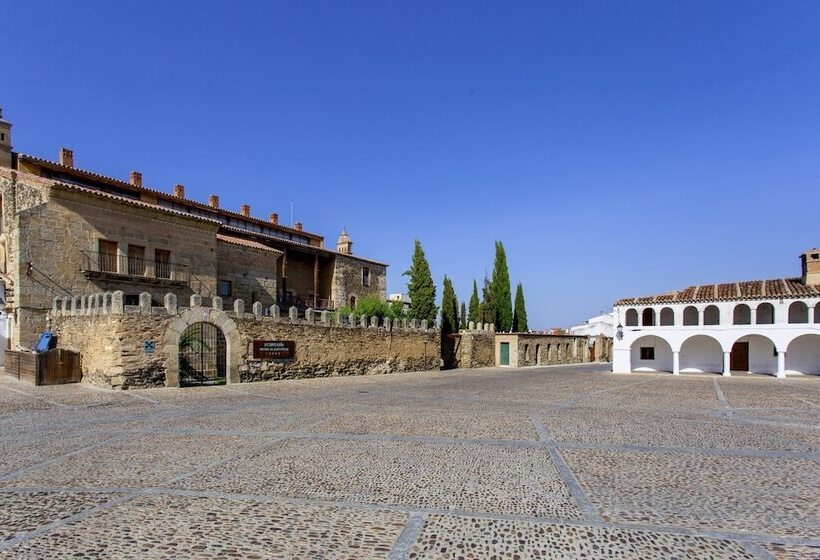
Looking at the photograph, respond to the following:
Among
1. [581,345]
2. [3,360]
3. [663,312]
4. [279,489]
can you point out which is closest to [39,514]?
[279,489]

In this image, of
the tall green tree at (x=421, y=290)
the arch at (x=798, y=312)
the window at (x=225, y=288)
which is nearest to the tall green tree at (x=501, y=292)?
the tall green tree at (x=421, y=290)

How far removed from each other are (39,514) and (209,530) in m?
1.77

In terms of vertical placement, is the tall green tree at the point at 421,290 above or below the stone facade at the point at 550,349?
above

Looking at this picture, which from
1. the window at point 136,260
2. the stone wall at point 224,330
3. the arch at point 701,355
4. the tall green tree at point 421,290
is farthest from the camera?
the tall green tree at point 421,290

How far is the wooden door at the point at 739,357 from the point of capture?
26891mm

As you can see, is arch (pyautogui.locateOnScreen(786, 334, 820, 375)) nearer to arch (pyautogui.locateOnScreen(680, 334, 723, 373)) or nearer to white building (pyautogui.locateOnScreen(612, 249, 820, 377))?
white building (pyautogui.locateOnScreen(612, 249, 820, 377))

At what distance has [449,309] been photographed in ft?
118

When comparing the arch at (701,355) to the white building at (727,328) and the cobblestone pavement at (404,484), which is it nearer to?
the white building at (727,328)

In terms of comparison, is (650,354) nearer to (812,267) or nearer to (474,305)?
(812,267)

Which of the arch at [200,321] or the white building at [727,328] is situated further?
the white building at [727,328]

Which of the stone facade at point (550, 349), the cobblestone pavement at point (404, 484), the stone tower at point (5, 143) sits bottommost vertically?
the stone facade at point (550, 349)

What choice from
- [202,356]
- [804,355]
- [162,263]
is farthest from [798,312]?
[162,263]

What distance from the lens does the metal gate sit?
1708cm

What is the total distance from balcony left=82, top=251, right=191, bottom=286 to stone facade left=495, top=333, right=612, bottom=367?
72.6 ft
